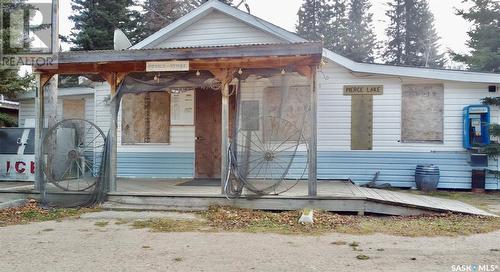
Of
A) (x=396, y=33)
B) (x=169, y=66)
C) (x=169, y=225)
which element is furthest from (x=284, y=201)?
(x=396, y=33)

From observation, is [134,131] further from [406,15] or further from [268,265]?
[406,15]

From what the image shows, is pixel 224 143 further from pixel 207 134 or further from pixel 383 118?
pixel 383 118

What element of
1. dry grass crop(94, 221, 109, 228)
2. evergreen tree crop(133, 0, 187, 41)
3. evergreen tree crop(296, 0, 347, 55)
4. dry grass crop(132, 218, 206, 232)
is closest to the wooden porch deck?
dry grass crop(132, 218, 206, 232)

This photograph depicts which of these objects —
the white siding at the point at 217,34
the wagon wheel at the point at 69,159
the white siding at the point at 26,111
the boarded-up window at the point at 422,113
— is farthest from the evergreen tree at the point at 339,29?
the wagon wheel at the point at 69,159

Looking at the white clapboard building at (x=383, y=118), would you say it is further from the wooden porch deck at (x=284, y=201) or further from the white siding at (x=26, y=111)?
the white siding at (x=26, y=111)

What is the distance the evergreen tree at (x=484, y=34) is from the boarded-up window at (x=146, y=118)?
9598 mm

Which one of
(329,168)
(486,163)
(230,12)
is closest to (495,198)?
(486,163)

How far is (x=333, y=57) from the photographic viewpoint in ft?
29.9

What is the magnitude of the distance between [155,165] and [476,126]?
7.63m

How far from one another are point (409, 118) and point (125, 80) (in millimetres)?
6303

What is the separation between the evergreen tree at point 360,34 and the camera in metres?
33.1

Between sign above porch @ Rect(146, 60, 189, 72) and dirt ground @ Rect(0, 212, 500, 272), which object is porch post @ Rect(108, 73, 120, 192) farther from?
dirt ground @ Rect(0, 212, 500, 272)

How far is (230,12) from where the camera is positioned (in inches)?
387

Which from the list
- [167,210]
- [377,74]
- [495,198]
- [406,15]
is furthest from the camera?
[406,15]
